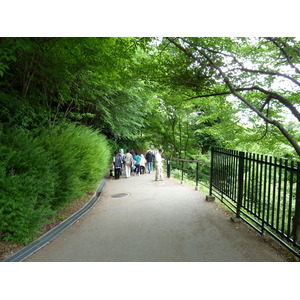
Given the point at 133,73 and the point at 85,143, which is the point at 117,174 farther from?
the point at 133,73

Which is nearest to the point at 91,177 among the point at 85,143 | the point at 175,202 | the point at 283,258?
the point at 85,143

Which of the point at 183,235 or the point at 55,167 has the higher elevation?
the point at 55,167

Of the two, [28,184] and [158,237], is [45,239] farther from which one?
[158,237]

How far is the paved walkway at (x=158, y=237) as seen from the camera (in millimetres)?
3129

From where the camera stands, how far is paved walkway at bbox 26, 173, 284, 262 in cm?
313

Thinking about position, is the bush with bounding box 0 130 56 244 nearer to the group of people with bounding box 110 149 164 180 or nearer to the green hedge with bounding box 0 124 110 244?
the green hedge with bounding box 0 124 110 244

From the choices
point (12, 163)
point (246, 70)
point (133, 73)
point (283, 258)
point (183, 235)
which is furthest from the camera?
point (133, 73)

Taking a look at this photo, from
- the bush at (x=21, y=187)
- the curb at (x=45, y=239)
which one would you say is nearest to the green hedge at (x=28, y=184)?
the bush at (x=21, y=187)

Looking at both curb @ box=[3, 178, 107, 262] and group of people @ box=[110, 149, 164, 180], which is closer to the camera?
curb @ box=[3, 178, 107, 262]

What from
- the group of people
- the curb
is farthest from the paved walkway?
the group of people

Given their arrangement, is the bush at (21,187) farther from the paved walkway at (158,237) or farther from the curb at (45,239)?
the paved walkway at (158,237)

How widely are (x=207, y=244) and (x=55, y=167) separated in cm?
378

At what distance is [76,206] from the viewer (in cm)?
557

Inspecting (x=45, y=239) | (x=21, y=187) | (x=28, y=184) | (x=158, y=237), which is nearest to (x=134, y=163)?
(x=158, y=237)
